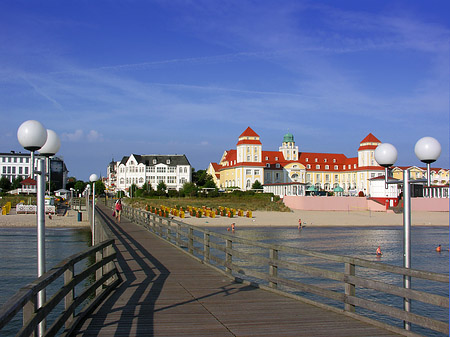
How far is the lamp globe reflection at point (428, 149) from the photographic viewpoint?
656cm

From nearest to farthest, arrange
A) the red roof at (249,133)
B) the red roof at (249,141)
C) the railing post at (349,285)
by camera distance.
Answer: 1. the railing post at (349,285)
2. the red roof at (249,141)
3. the red roof at (249,133)

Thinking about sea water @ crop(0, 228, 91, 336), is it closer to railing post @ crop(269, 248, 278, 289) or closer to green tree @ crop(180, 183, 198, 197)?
railing post @ crop(269, 248, 278, 289)

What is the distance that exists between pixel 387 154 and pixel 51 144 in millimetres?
5117

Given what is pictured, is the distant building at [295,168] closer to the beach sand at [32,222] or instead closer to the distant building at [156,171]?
the distant building at [156,171]

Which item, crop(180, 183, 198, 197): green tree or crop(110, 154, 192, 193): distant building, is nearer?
crop(180, 183, 198, 197): green tree

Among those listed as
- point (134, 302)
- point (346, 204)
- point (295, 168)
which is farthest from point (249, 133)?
point (134, 302)

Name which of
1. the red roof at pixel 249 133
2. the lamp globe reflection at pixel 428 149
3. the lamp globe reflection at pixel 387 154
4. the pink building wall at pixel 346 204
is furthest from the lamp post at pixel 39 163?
the red roof at pixel 249 133

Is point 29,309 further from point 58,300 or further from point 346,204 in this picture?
point 346,204

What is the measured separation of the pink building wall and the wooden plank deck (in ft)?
213

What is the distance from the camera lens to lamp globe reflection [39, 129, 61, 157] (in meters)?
7.34

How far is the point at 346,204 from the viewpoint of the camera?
→ 257 ft

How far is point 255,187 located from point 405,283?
3879 inches

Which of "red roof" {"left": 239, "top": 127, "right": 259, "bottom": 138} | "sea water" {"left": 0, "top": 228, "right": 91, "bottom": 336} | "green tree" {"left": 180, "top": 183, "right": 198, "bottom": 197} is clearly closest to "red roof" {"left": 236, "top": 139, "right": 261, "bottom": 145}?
"red roof" {"left": 239, "top": 127, "right": 259, "bottom": 138}

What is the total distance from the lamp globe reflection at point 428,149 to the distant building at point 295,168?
302 feet
